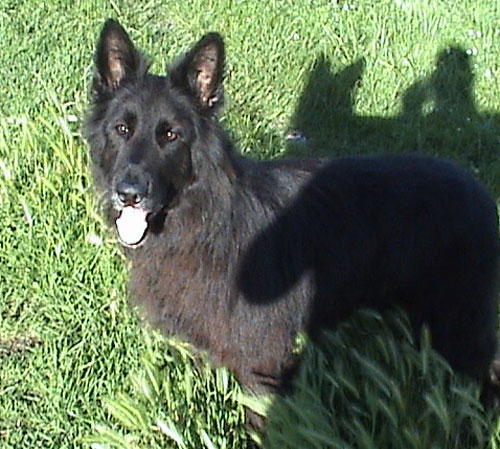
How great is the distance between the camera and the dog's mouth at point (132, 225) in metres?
3.27

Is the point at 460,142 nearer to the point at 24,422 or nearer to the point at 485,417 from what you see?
the point at 485,417

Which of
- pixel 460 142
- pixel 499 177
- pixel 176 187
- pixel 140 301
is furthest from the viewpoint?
pixel 460 142

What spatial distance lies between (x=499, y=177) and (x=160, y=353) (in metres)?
3.24

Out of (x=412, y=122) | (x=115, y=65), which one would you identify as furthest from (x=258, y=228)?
(x=412, y=122)

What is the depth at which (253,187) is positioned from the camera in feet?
11.3

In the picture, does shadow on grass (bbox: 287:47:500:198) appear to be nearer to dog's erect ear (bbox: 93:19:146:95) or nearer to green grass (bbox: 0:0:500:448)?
green grass (bbox: 0:0:500:448)

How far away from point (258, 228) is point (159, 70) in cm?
293

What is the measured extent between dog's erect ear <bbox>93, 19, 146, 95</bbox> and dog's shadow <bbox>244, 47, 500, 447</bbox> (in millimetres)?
2499

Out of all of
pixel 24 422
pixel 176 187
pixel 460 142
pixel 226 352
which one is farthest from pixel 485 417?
pixel 460 142

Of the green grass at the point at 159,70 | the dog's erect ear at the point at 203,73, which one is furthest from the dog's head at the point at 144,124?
the green grass at the point at 159,70

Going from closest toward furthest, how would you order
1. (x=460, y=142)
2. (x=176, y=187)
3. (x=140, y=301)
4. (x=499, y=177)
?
1. (x=176, y=187)
2. (x=140, y=301)
3. (x=499, y=177)
4. (x=460, y=142)

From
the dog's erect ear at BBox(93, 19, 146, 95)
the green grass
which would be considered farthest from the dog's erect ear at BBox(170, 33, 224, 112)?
the green grass

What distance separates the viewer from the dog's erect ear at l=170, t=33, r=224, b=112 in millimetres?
3324

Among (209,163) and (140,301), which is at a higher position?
(209,163)
